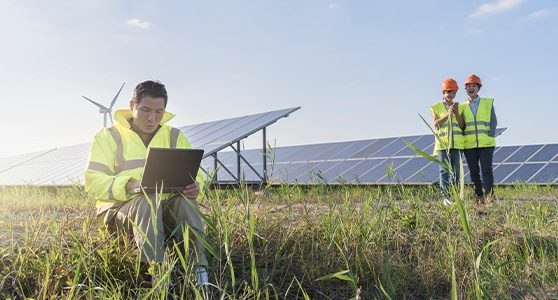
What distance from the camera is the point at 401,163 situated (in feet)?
39.6

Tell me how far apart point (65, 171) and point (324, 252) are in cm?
1236

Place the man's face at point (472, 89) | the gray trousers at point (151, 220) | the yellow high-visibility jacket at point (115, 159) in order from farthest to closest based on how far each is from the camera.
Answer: the man's face at point (472, 89) → the yellow high-visibility jacket at point (115, 159) → the gray trousers at point (151, 220)

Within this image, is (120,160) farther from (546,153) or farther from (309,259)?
(546,153)

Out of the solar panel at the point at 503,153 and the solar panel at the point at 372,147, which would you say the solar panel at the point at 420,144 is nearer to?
the solar panel at the point at 372,147

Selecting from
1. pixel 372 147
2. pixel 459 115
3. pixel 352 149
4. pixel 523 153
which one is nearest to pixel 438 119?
pixel 459 115

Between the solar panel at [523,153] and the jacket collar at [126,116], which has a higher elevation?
the jacket collar at [126,116]

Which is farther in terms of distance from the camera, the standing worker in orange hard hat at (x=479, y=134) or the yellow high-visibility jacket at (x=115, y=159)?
the standing worker in orange hard hat at (x=479, y=134)

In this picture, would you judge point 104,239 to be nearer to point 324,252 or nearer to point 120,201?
point 120,201

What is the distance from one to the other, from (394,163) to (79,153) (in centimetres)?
1077

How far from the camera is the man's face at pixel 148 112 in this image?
123 inches

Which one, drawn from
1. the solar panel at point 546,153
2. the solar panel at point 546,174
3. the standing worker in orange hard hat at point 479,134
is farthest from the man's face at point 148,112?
the solar panel at point 546,153

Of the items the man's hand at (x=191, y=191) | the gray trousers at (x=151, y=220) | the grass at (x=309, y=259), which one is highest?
the man's hand at (x=191, y=191)

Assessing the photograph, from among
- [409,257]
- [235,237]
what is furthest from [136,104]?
[409,257]

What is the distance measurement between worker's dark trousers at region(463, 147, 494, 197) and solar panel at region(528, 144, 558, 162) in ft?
21.0
